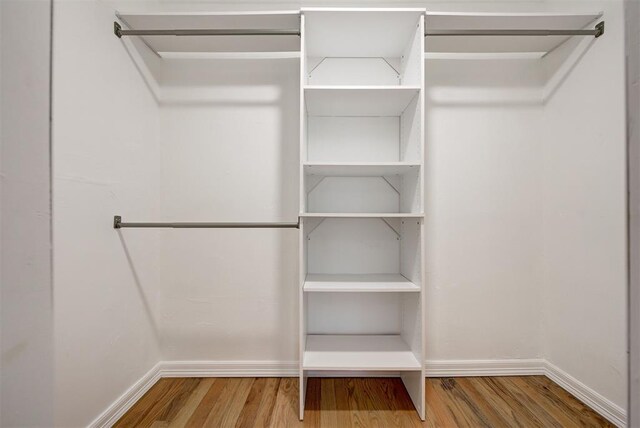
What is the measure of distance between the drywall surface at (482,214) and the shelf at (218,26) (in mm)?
909

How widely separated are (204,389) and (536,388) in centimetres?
185

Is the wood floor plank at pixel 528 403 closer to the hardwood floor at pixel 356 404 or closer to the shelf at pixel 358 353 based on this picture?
the hardwood floor at pixel 356 404

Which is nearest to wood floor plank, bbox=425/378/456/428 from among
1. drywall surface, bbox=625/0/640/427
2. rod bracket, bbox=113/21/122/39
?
drywall surface, bbox=625/0/640/427

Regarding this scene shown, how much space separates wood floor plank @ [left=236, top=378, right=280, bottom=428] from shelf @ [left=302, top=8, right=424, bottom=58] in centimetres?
193

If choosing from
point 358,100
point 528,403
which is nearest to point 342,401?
point 528,403

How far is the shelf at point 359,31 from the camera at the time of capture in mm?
1438

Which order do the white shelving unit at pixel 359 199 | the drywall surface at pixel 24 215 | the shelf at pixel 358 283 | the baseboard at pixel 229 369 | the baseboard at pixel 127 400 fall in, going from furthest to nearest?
the baseboard at pixel 229 369, the white shelving unit at pixel 359 199, the shelf at pixel 358 283, the baseboard at pixel 127 400, the drywall surface at pixel 24 215

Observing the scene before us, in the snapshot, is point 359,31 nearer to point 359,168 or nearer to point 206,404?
point 359,168

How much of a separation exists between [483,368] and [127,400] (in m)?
1.98

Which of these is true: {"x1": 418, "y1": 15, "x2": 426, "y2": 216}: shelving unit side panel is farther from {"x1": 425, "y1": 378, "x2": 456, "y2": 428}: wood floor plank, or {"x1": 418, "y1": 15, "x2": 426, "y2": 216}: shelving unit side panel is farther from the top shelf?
{"x1": 425, "y1": 378, "x2": 456, "y2": 428}: wood floor plank

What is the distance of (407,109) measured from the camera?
171 cm

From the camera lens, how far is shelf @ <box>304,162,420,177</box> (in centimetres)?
146

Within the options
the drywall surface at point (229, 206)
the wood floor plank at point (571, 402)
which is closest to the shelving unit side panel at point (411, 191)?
the drywall surface at point (229, 206)

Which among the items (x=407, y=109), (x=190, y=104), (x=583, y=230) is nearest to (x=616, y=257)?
(x=583, y=230)
